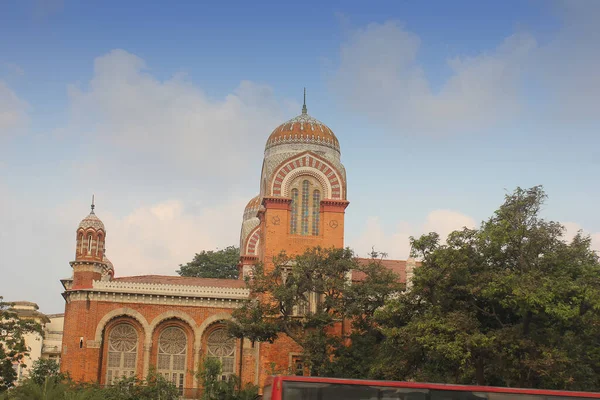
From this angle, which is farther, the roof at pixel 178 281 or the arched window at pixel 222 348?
the roof at pixel 178 281

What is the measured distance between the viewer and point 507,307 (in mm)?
30594

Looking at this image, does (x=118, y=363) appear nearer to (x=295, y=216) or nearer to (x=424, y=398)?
(x=295, y=216)

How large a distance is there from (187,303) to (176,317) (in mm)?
933

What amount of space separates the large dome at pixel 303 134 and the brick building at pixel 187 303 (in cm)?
39

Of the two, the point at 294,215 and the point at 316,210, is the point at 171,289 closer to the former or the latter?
the point at 294,215

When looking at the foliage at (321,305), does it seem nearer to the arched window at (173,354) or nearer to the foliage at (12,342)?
the arched window at (173,354)

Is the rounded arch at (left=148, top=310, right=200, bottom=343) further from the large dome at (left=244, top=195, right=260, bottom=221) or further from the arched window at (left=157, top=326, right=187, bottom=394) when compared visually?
the large dome at (left=244, top=195, right=260, bottom=221)

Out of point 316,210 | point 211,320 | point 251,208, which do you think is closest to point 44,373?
point 211,320

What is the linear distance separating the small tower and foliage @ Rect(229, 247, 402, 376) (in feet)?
32.8

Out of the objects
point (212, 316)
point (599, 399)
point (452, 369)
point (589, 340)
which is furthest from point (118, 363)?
point (599, 399)

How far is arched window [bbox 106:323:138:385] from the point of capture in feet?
145

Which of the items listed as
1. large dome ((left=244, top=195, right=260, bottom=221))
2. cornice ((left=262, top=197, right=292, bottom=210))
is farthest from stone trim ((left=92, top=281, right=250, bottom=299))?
large dome ((left=244, top=195, right=260, bottom=221))

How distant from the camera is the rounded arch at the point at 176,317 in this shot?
147 feet

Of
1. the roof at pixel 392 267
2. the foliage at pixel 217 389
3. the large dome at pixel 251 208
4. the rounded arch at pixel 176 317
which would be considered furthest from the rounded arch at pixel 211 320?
the large dome at pixel 251 208
